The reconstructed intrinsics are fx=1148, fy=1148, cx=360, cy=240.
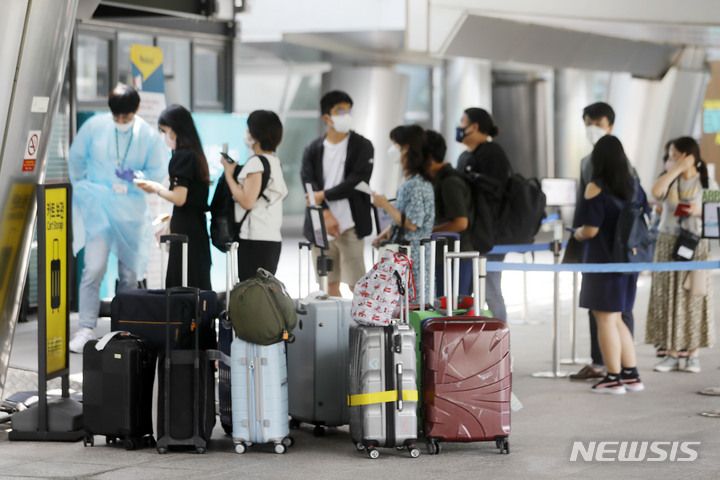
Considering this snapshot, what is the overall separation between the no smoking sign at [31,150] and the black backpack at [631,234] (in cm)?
332

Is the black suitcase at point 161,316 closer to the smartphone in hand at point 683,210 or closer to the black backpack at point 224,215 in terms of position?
the black backpack at point 224,215

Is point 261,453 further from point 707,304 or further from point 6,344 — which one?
point 707,304

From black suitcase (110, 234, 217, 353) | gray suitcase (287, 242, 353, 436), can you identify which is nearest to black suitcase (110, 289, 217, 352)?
black suitcase (110, 234, 217, 353)

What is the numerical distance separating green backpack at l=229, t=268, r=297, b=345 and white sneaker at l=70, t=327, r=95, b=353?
10.6ft

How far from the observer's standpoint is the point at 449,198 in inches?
282

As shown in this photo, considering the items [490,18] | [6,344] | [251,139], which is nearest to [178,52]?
[490,18]

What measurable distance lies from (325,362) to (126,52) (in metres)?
5.63

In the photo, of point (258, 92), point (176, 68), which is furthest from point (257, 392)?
point (258, 92)

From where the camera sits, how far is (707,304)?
7.95m

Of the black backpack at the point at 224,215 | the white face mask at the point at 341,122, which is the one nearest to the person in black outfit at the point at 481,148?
the white face mask at the point at 341,122

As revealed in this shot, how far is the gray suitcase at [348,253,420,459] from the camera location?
521 centimetres

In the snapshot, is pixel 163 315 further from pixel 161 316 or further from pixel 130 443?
pixel 130 443

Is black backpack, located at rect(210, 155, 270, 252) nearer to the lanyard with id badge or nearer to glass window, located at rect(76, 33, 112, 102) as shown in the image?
the lanyard with id badge

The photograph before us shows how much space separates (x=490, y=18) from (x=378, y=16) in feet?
10.1
